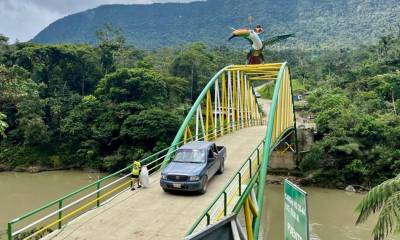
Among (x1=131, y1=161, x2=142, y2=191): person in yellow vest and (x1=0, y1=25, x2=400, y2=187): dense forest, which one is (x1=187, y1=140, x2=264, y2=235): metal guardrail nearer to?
(x1=131, y1=161, x2=142, y2=191): person in yellow vest

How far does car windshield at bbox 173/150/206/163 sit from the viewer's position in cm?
1396

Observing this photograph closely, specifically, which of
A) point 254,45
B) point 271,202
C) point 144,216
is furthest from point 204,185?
point 254,45

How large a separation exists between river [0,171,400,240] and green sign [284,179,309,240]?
18.4 metres

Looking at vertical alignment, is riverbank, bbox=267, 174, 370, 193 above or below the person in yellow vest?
below

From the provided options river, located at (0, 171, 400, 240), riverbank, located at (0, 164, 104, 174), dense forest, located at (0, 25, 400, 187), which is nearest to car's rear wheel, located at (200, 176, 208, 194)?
river, located at (0, 171, 400, 240)

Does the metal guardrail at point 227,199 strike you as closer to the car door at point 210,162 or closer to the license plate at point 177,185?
the car door at point 210,162

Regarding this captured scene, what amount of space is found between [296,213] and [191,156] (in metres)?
9.89

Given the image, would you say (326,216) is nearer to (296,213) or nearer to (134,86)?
(296,213)

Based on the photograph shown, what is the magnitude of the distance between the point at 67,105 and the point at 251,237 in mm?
36783

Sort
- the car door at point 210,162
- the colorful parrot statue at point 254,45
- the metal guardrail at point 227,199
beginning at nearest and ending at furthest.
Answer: the metal guardrail at point 227,199 → the car door at point 210,162 → the colorful parrot statue at point 254,45

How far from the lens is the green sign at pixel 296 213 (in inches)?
161

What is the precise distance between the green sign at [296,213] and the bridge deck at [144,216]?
5570mm

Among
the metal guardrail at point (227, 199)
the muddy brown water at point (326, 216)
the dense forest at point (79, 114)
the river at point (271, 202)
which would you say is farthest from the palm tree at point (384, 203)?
the dense forest at point (79, 114)

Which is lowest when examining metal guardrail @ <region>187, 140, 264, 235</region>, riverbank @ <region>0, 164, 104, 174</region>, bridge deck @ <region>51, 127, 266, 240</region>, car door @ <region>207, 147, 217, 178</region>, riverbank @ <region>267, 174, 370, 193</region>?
riverbank @ <region>267, 174, 370, 193</region>
